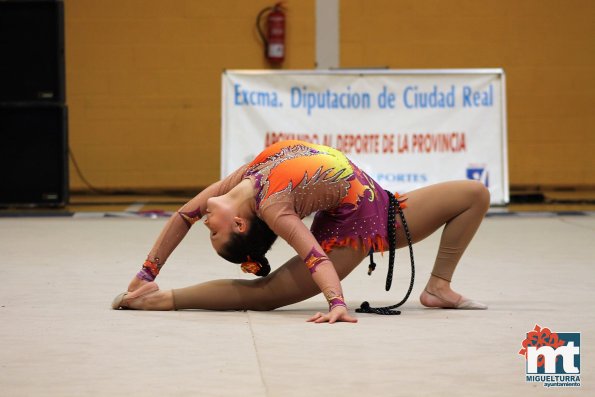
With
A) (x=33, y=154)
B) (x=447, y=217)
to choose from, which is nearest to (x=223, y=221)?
(x=447, y=217)

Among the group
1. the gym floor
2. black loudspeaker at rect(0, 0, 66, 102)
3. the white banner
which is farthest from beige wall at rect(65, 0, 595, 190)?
the gym floor

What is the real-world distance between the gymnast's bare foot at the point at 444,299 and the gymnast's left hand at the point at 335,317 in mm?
577

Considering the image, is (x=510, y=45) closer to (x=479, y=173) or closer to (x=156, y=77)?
(x=479, y=173)

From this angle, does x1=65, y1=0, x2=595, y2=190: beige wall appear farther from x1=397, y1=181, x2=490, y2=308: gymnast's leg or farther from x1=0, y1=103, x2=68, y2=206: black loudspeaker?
x1=397, y1=181, x2=490, y2=308: gymnast's leg

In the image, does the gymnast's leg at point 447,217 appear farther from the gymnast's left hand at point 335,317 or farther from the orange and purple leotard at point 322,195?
the gymnast's left hand at point 335,317

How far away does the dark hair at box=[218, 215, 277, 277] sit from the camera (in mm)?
4543

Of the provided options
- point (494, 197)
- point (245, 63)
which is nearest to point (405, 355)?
point (494, 197)

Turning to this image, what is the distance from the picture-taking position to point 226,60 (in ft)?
37.1

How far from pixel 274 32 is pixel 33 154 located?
2.70 metres

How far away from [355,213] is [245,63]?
6840 millimetres

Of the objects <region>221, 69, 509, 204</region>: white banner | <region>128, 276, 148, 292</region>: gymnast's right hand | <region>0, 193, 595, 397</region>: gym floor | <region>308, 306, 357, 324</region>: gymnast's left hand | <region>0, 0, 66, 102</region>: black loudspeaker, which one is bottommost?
<region>0, 193, 595, 397</region>: gym floor

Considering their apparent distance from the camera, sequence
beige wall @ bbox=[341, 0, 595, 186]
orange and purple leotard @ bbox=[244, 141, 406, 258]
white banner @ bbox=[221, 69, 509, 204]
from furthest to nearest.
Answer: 1. beige wall @ bbox=[341, 0, 595, 186]
2. white banner @ bbox=[221, 69, 509, 204]
3. orange and purple leotard @ bbox=[244, 141, 406, 258]

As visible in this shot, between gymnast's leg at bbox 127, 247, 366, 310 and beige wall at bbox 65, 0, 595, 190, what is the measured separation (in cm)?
664

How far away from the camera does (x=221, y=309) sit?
485 cm
